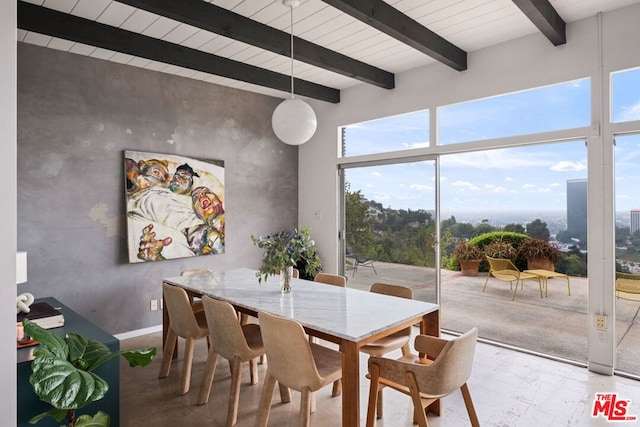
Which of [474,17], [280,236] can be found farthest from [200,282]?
[474,17]

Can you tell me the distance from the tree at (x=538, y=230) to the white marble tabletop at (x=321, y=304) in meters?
2.02

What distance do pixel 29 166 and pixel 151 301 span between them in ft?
5.58

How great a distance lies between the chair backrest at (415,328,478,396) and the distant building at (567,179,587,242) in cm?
224

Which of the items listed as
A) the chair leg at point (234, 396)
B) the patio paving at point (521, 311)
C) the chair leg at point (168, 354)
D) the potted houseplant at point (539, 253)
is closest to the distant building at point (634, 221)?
the patio paving at point (521, 311)

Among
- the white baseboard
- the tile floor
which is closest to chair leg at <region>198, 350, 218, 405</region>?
the tile floor

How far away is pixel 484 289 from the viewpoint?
4.77m

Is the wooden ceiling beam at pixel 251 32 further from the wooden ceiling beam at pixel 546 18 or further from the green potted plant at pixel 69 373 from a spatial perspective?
the green potted plant at pixel 69 373

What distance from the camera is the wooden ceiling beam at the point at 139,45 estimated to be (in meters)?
2.90

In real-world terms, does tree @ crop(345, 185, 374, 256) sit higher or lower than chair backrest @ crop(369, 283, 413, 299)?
higher

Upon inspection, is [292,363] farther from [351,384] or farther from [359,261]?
Result: [359,261]

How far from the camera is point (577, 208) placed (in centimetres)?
352

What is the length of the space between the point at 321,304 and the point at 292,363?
59 cm

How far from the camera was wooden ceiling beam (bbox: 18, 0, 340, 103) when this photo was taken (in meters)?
2.90

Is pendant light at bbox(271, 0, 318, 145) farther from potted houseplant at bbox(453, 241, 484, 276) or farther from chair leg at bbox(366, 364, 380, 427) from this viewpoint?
potted houseplant at bbox(453, 241, 484, 276)
